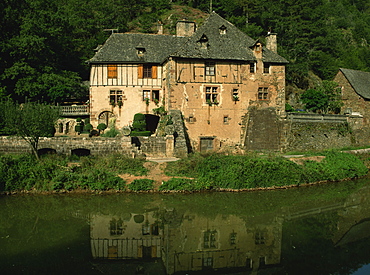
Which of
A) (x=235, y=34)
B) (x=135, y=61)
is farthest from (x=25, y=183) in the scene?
(x=235, y=34)

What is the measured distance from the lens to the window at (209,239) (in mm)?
12566

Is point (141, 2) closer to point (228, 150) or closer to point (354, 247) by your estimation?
→ point (228, 150)

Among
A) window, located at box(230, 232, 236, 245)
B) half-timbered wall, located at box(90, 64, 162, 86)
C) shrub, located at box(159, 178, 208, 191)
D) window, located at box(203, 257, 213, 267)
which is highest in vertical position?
half-timbered wall, located at box(90, 64, 162, 86)

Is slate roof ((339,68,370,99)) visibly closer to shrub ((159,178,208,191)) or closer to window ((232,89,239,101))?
window ((232,89,239,101))

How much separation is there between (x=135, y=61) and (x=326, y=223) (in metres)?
19.9

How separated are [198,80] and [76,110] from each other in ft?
37.5

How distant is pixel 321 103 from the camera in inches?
1431

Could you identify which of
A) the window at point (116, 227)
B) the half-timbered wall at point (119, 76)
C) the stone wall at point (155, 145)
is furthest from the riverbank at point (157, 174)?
the half-timbered wall at point (119, 76)

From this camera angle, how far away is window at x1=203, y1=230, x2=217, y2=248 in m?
12.6

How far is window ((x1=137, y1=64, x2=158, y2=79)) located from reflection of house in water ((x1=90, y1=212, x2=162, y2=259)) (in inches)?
641

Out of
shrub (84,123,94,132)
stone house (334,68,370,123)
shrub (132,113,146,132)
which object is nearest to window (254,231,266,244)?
shrub (132,113,146,132)

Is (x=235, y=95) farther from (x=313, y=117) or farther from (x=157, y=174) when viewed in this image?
(x=157, y=174)

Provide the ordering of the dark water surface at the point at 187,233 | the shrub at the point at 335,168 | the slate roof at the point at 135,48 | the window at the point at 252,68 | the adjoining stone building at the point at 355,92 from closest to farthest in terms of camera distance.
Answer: the dark water surface at the point at 187,233 < the shrub at the point at 335,168 < the window at the point at 252,68 < the slate roof at the point at 135,48 < the adjoining stone building at the point at 355,92

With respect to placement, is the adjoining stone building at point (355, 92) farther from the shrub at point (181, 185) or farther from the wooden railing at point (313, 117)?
the shrub at point (181, 185)
